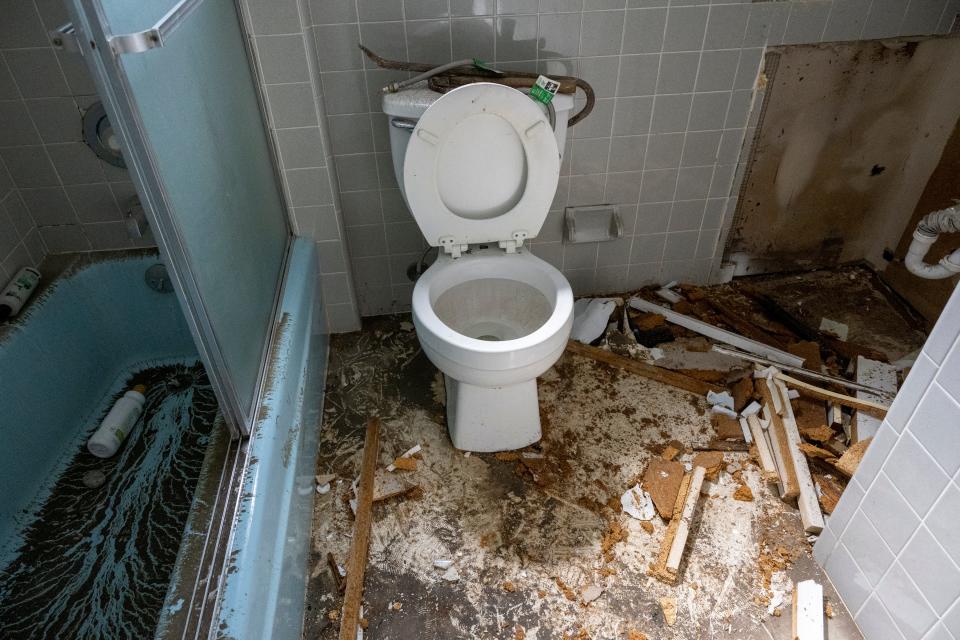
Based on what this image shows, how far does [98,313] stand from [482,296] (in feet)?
3.98

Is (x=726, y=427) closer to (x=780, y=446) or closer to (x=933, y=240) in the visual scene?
(x=780, y=446)

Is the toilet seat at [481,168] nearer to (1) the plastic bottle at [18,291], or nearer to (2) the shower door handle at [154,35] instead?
(2) the shower door handle at [154,35]

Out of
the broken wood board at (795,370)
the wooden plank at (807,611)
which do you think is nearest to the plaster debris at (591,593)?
the wooden plank at (807,611)

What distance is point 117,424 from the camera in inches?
70.9

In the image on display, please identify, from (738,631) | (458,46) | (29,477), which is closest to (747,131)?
(458,46)

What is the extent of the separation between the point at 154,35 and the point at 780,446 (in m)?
1.81

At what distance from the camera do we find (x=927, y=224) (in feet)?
6.32

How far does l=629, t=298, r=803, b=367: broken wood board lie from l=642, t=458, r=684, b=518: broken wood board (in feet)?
1.98

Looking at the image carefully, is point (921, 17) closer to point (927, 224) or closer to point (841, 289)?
point (927, 224)

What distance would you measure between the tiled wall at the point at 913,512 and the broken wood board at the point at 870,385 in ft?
1.62

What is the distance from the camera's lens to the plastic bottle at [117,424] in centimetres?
175

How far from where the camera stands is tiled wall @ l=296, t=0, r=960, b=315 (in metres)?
1.80

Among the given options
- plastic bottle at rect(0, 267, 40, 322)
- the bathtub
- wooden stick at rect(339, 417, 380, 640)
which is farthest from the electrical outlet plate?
plastic bottle at rect(0, 267, 40, 322)

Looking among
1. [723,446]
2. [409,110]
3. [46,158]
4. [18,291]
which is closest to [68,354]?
[18,291]
